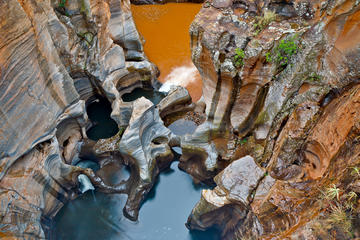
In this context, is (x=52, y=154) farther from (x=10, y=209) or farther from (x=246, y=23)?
(x=246, y=23)

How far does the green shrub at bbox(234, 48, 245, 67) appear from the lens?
582 cm

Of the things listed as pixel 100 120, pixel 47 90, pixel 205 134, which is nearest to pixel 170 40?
pixel 100 120

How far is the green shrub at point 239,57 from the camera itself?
5.82 meters

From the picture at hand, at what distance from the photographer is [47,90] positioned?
704 cm

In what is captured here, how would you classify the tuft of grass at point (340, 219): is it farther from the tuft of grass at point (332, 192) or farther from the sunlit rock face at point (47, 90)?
the sunlit rock face at point (47, 90)

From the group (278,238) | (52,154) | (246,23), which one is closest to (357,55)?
(246,23)

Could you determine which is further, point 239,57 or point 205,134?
point 205,134

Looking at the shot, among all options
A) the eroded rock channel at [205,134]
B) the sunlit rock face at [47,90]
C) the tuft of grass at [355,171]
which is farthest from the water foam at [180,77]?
the tuft of grass at [355,171]

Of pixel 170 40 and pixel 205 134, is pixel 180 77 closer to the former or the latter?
pixel 170 40

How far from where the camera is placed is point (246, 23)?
6.00 meters

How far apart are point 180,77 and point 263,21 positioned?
266 inches

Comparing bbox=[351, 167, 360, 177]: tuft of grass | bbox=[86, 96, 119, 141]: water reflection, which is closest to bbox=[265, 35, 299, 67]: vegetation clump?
bbox=[351, 167, 360, 177]: tuft of grass

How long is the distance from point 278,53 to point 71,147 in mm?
7308

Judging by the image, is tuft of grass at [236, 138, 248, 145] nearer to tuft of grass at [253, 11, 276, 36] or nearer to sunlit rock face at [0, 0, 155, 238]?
tuft of grass at [253, 11, 276, 36]
